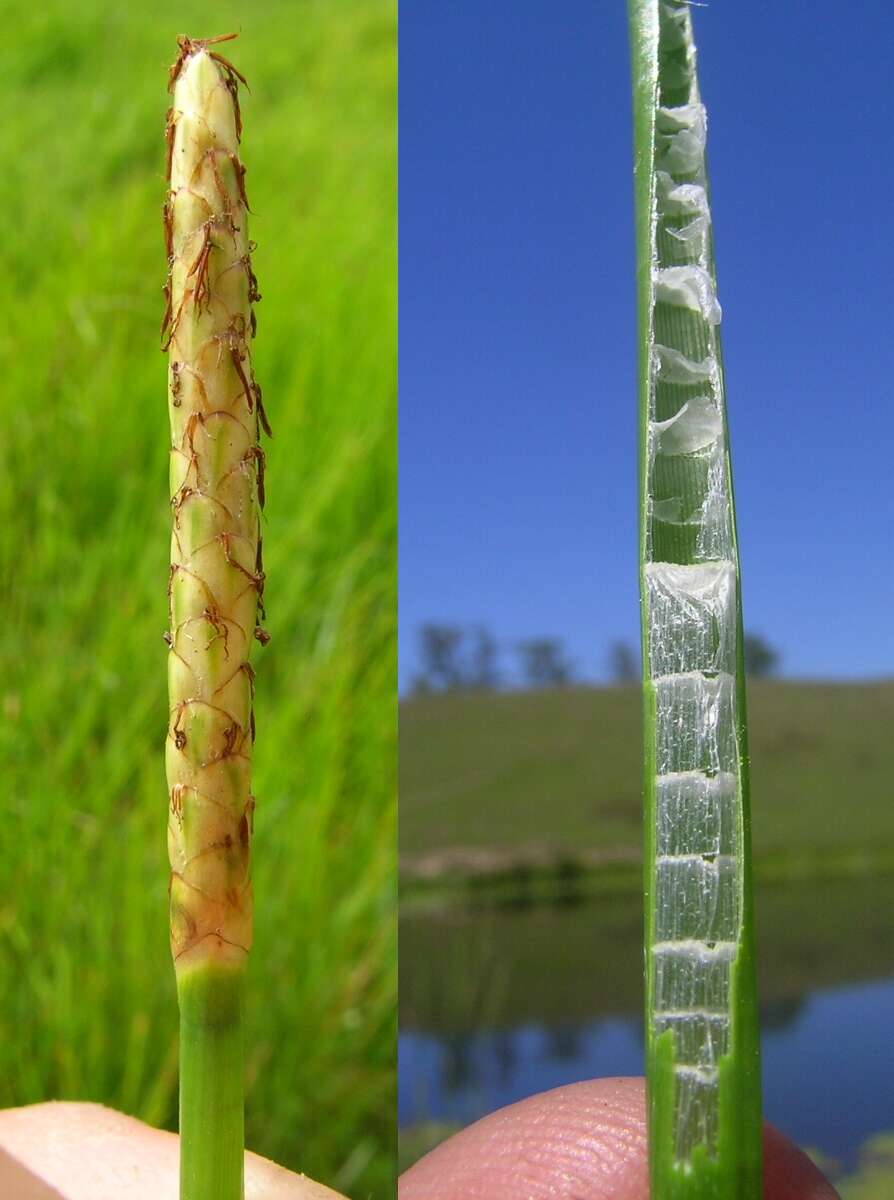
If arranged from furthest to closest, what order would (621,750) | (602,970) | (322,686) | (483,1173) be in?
(602,970)
(621,750)
(322,686)
(483,1173)

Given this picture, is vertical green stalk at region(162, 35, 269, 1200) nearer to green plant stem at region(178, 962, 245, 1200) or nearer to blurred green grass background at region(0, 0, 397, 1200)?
green plant stem at region(178, 962, 245, 1200)

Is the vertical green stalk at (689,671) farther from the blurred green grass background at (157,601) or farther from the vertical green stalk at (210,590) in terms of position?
the blurred green grass background at (157,601)

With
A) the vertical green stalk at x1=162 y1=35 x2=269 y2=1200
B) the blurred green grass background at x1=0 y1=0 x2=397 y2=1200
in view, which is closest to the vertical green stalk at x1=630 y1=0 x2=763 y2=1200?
the vertical green stalk at x1=162 y1=35 x2=269 y2=1200

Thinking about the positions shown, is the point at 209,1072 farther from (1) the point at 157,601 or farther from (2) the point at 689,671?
(1) the point at 157,601

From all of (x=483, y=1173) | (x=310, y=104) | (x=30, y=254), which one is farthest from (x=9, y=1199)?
(x=310, y=104)

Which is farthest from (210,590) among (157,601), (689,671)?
(157,601)

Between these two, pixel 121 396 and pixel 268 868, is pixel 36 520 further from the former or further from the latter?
pixel 268 868

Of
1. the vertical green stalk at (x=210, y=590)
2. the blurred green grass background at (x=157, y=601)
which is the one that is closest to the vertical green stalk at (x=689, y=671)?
the vertical green stalk at (x=210, y=590)
